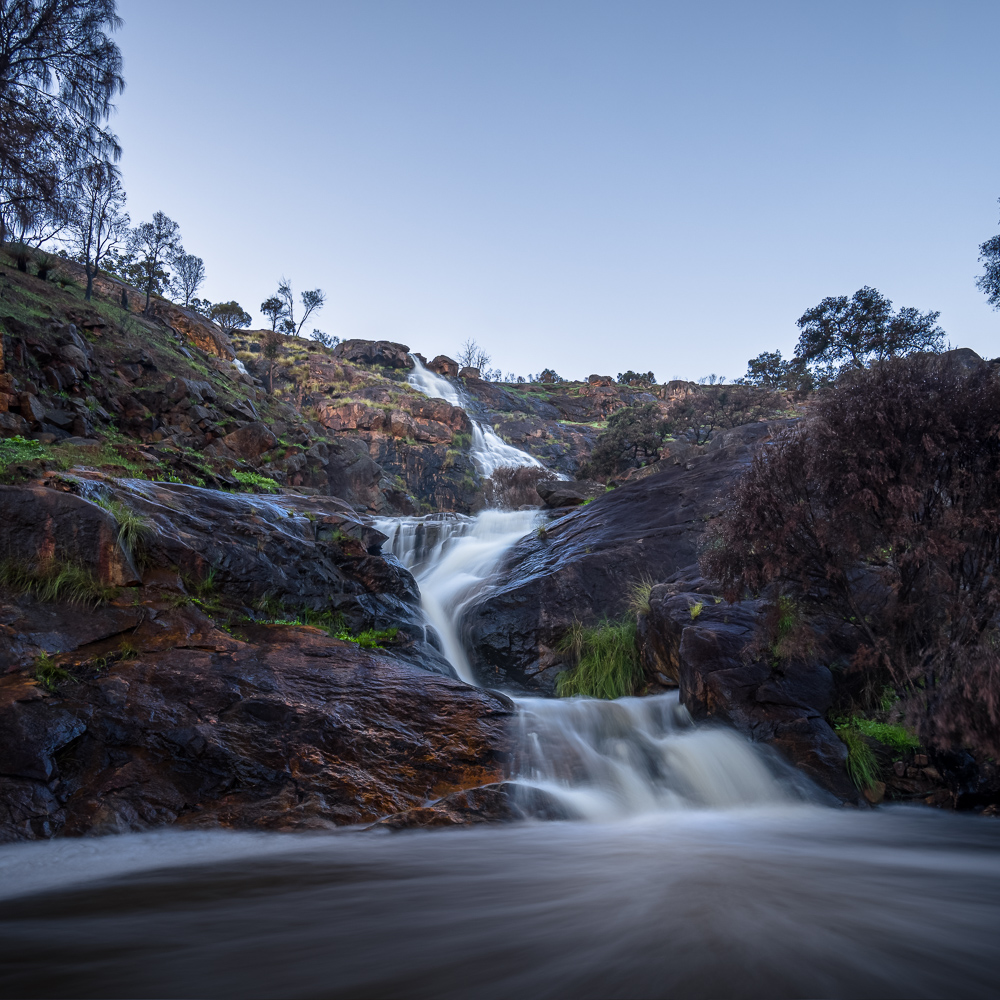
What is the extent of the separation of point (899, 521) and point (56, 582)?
914 centimetres

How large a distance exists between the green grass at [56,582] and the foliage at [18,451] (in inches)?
99.3

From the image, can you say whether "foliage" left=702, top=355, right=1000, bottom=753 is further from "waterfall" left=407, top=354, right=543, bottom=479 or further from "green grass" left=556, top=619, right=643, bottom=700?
"waterfall" left=407, top=354, right=543, bottom=479

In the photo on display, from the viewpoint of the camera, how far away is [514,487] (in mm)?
30828

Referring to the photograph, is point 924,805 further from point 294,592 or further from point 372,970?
point 294,592

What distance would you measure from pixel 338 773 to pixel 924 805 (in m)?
6.47

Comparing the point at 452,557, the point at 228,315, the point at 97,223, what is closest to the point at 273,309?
the point at 228,315

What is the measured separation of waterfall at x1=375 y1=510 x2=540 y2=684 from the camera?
12692 mm

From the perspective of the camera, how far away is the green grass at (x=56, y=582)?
6.37 m

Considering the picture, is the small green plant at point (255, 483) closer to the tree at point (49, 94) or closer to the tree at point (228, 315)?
the tree at point (49, 94)

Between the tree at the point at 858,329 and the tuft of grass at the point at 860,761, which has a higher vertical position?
the tree at the point at 858,329

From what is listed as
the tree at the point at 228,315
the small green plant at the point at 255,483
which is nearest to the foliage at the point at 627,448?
the small green plant at the point at 255,483

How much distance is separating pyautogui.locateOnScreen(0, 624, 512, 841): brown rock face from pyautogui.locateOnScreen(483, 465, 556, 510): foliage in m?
22.1

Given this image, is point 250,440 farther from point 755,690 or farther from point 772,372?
point 772,372

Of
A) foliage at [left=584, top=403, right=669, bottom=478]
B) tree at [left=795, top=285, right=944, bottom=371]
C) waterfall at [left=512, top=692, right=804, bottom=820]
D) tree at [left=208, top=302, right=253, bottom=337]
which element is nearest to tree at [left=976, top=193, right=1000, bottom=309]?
tree at [left=795, top=285, right=944, bottom=371]
